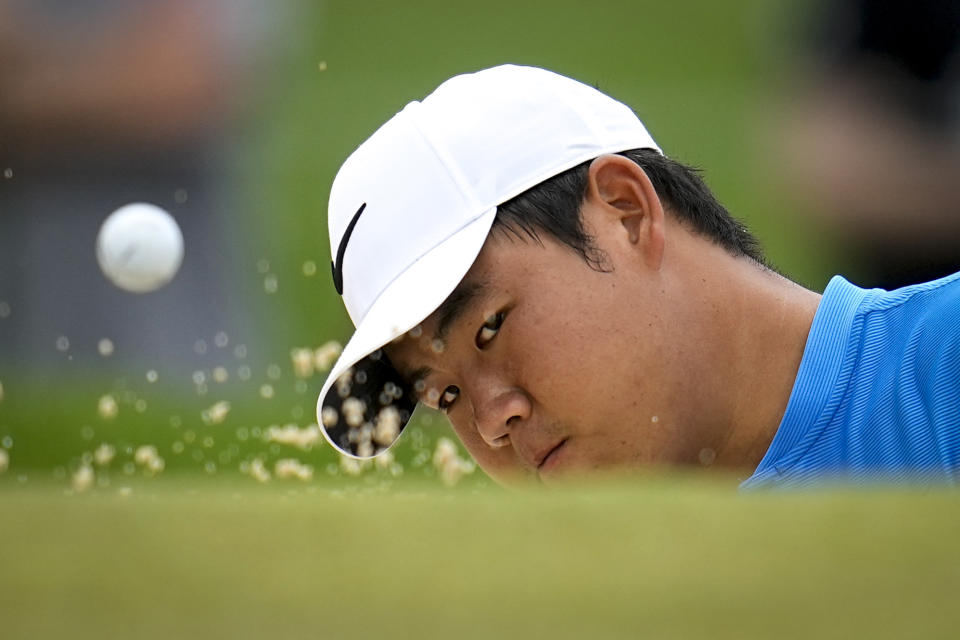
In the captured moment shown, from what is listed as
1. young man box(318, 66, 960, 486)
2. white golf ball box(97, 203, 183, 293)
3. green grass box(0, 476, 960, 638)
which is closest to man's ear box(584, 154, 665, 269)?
young man box(318, 66, 960, 486)

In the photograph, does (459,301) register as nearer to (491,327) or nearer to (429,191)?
(491,327)

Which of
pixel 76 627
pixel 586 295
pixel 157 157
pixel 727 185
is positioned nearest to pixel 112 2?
pixel 157 157

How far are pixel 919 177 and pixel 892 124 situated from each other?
0.70 ft

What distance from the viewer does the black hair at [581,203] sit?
2350 mm

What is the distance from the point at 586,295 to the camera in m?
2.29

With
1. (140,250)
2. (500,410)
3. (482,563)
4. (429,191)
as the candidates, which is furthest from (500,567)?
(140,250)

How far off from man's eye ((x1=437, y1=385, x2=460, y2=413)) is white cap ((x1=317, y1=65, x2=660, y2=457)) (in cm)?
14

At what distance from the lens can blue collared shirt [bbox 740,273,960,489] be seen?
2277 millimetres

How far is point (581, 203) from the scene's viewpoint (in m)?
2.40

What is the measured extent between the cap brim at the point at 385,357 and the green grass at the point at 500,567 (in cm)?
72

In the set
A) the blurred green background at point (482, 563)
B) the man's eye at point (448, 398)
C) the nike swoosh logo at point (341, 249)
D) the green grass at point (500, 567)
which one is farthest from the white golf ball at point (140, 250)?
the green grass at point (500, 567)

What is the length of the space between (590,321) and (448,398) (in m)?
0.28

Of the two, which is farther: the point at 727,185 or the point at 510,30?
the point at 510,30

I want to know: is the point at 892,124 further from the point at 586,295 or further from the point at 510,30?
the point at 510,30
